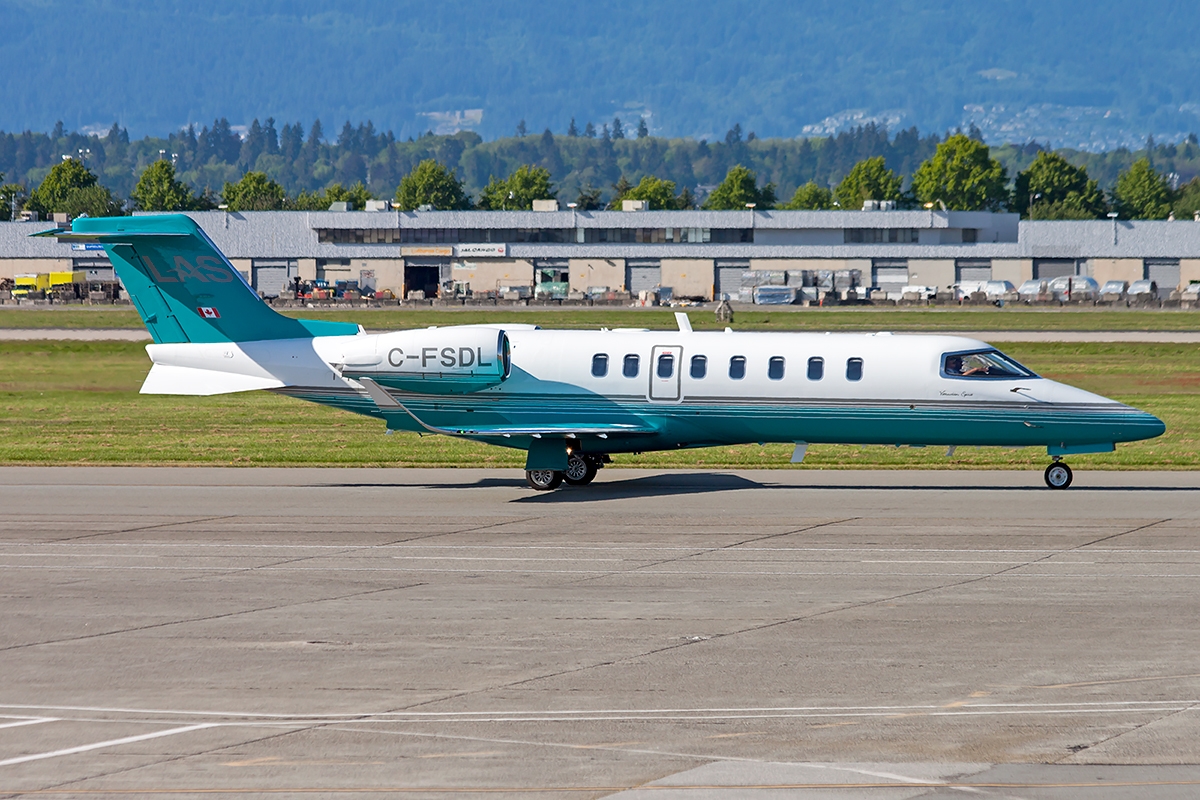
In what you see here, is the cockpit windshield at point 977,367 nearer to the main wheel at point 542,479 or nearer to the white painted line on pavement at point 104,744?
the main wheel at point 542,479

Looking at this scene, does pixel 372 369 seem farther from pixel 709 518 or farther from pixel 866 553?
pixel 866 553

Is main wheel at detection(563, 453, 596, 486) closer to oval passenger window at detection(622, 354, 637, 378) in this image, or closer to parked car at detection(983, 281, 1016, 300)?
oval passenger window at detection(622, 354, 637, 378)

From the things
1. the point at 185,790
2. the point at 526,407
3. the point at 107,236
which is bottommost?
the point at 185,790

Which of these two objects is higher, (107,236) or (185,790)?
(107,236)

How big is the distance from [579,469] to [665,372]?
2.54 metres

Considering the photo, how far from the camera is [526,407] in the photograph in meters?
26.8

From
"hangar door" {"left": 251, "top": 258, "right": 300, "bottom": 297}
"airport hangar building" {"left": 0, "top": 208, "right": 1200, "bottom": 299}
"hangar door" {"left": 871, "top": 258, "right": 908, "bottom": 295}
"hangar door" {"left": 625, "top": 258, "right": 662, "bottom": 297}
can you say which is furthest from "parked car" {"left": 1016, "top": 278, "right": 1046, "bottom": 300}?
"hangar door" {"left": 251, "top": 258, "right": 300, "bottom": 297}

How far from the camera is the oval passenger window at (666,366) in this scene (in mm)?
26328

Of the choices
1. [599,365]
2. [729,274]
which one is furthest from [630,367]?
[729,274]

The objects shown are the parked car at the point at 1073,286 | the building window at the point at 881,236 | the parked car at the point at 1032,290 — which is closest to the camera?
the parked car at the point at 1073,286

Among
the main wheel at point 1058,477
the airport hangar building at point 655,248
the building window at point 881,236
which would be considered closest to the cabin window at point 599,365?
the main wheel at point 1058,477

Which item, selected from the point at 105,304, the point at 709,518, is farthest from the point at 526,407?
the point at 105,304

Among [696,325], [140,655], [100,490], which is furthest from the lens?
[696,325]

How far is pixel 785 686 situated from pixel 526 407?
46.4 ft
